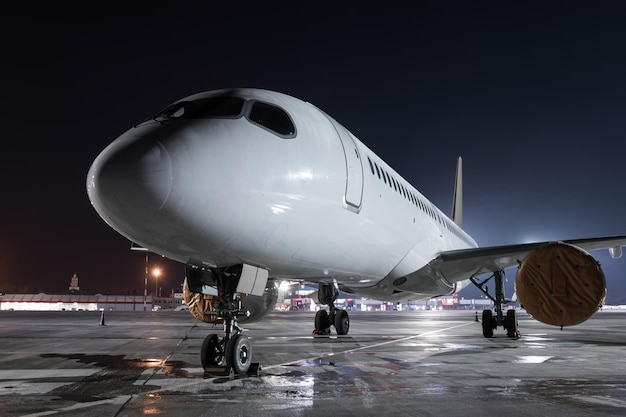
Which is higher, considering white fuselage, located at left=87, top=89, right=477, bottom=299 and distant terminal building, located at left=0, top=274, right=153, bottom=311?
white fuselage, located at left=87, top=89, right=477, bottom=299

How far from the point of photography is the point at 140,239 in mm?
6383

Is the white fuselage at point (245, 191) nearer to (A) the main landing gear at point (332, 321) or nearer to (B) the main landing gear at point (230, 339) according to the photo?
(B) the main landing gear at point (230, 339)

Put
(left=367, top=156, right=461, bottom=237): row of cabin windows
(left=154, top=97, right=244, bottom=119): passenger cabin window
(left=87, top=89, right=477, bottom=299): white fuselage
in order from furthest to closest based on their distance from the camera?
(left=367, top=156, right=461, bottom=237): row of cabin windows
(left=154, top=97, right=244, bottom=119): passenger cabin window
(left=87, top=89, right=477, bottom=299): white fuselage

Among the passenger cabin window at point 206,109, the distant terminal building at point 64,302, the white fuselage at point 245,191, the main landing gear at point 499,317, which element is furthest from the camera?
the distant terminal building at point 64,302

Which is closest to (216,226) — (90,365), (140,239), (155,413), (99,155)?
(140,239)

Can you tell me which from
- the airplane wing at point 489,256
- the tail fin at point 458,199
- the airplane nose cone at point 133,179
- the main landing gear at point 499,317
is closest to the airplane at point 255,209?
the airplane nose cone at point 133,179

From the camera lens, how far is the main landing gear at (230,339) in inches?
292

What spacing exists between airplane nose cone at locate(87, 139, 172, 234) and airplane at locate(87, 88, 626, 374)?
11mm

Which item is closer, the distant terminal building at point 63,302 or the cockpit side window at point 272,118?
the cockpit side window at point 272,118

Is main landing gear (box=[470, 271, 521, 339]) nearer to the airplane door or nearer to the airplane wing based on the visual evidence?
the airplane wing

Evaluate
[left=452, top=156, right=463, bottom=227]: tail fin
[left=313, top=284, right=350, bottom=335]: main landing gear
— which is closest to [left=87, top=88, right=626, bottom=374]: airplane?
[left=313, top=284, right=350, bottom=335]: main landing gear

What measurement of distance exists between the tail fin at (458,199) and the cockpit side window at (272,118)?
80.3ft

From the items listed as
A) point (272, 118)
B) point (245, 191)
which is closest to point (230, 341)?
point (245, 191)

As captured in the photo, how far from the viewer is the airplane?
5770 millimetres
